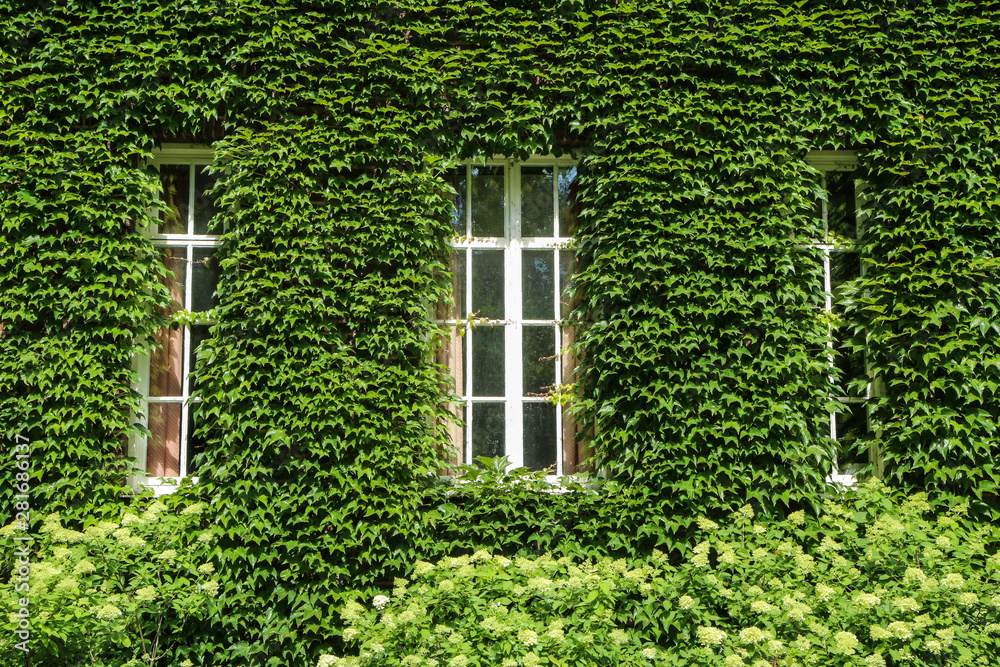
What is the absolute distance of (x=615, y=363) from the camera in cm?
438

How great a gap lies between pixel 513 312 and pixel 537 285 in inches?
10.4

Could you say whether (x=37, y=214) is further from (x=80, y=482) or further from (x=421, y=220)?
(x=421, y=220)

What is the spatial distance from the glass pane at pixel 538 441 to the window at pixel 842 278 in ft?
6.21

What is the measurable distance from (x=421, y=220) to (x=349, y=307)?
28.9 inches

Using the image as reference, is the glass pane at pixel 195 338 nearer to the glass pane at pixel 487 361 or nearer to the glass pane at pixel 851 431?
the glass pane at pixel 487 361

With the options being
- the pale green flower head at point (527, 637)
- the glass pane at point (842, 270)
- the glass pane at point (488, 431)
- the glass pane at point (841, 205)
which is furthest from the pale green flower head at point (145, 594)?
the glass pane at point (841, 205)

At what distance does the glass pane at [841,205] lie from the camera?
4.94 metres

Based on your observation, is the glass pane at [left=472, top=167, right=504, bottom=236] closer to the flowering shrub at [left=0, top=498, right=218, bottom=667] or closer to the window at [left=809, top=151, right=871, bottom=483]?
the window at [left=809, top=151, right=871, bottom=483]

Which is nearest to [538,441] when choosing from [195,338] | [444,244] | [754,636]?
[444,244]

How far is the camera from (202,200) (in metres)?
4.77

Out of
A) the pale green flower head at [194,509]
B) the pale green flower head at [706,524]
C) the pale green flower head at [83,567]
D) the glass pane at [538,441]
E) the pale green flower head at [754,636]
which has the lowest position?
the pale green flower head at [754,636]

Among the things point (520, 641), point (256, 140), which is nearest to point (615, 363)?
point (520, 641)

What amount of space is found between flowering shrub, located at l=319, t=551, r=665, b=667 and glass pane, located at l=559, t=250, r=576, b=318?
5.74 ft

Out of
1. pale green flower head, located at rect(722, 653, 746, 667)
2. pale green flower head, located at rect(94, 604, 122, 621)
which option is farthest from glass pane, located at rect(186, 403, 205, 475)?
pale green flower head, located at rect(722, 653, 746, 667)
